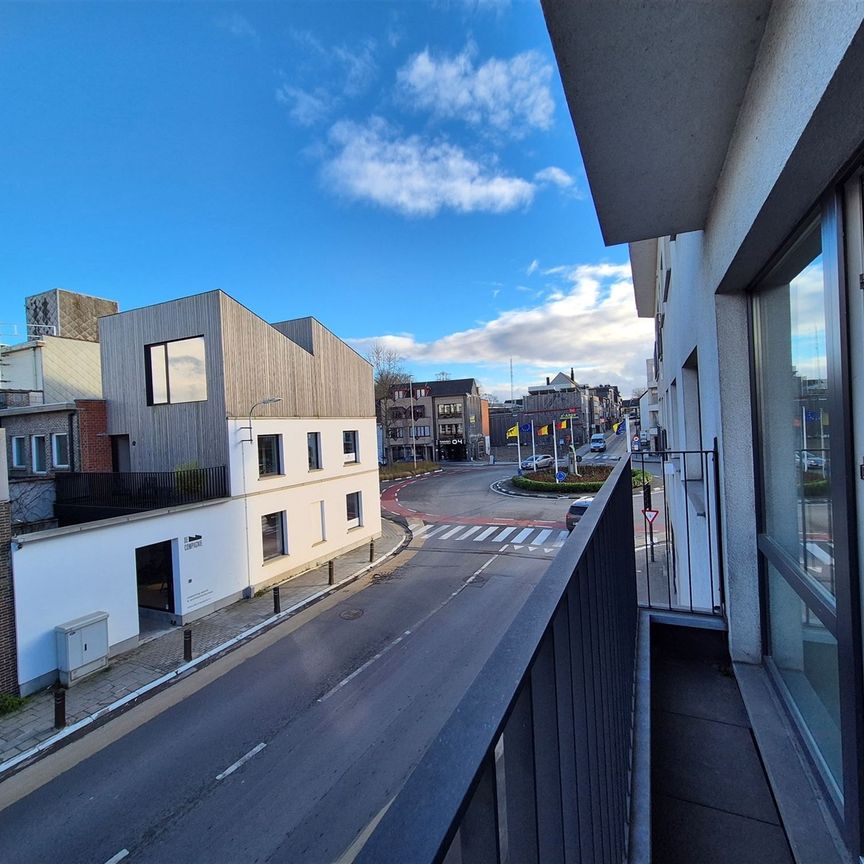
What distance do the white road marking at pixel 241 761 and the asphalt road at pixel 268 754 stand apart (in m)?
0.02

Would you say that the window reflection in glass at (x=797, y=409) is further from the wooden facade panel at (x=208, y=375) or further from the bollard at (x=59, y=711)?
the wooden facade panel at (x=208, y=375)

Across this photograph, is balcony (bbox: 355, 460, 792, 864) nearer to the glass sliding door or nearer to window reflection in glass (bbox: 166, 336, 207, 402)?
the glass sliding door

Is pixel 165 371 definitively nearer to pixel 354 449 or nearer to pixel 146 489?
pixel 146 489

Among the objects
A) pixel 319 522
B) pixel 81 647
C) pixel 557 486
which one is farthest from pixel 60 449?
pixel 557 486

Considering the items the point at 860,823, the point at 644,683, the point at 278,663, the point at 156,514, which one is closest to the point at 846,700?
the point at 860,823

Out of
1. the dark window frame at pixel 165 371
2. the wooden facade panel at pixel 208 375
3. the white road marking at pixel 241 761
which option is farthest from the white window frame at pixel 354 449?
the white road marking at pixel 241 761

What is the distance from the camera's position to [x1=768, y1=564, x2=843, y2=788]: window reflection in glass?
6.48 ft

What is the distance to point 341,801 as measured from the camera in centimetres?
576

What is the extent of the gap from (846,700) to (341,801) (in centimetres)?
593

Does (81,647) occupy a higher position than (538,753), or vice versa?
(538,753)

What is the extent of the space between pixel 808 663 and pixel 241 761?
7016mm

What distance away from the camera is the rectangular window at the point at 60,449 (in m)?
15.1

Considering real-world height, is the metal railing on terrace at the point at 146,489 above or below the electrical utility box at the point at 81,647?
above

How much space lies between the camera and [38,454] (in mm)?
15891
